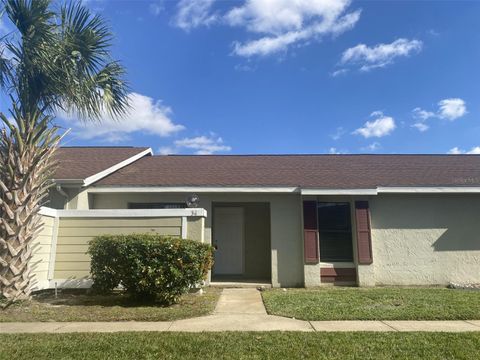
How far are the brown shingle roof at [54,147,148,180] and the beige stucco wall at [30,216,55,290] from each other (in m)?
1.56

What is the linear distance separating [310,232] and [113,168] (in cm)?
660

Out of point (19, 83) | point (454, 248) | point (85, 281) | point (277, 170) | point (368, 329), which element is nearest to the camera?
point (368, 329)

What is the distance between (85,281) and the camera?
9.63 meters

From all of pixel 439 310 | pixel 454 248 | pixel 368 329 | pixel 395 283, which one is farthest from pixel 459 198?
pixel 368 329

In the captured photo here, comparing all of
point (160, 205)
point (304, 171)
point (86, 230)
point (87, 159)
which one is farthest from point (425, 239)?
point (87, 159)

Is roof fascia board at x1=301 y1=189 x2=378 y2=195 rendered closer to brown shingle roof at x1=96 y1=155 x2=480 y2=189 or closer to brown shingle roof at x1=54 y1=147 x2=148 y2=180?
brown shingle roof at x1=96 y1=155 x2=480 y2=189

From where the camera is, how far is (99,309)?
7.66 metres

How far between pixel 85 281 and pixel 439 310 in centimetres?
775

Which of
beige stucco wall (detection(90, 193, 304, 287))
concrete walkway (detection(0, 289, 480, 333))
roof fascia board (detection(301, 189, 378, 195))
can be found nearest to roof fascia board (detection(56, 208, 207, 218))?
beige stucco wall (detection(90, 193, 304, 287))

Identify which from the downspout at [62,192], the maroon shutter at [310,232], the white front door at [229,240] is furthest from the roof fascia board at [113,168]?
the maroon shutter at [310,232]

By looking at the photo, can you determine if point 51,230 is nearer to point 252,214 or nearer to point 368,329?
point 252,214

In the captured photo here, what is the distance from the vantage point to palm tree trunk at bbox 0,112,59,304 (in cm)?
756

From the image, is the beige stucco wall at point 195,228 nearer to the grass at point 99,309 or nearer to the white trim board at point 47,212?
the grass at point 99,309

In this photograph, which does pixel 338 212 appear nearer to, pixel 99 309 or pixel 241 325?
pixel 241 325
